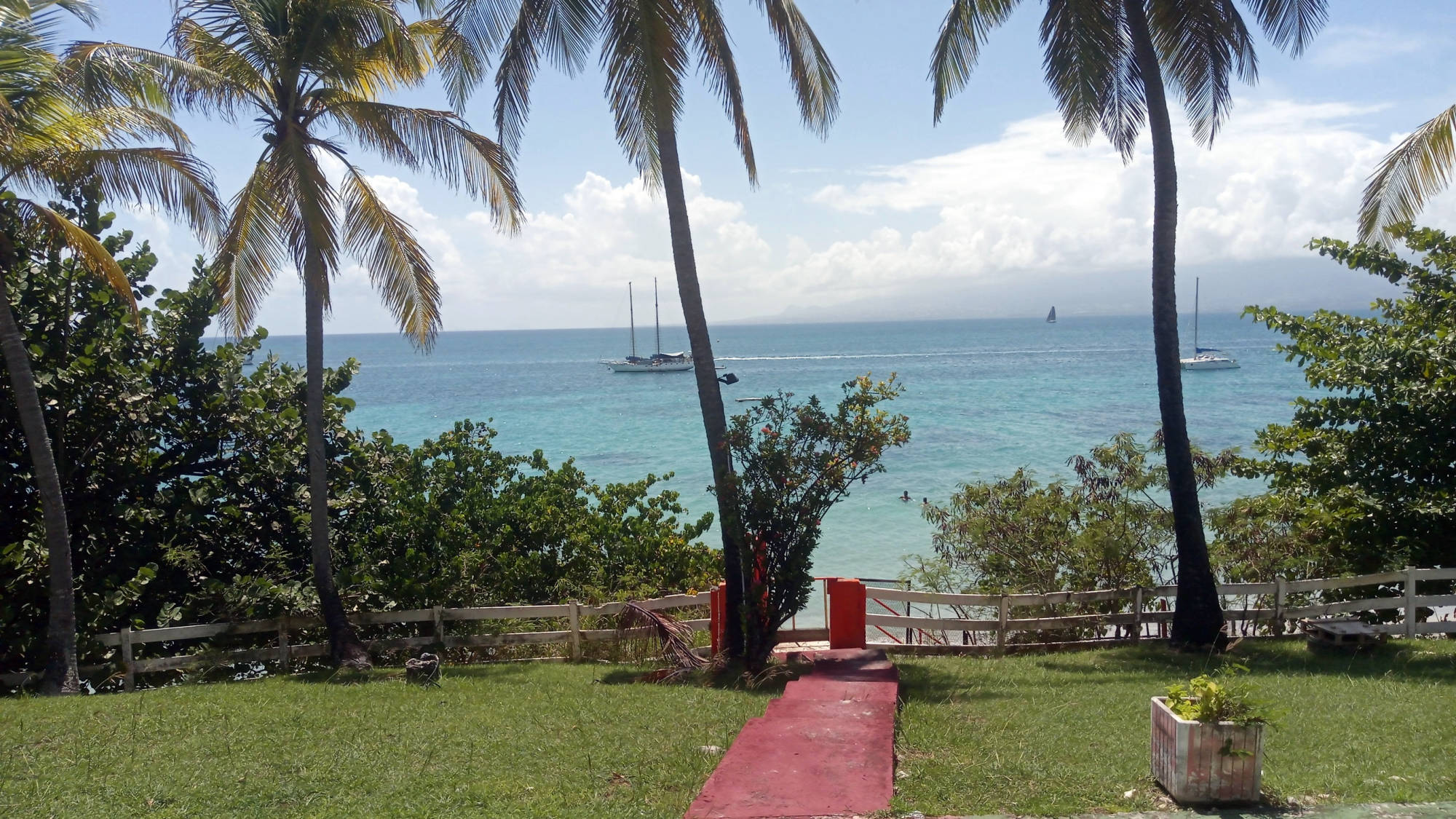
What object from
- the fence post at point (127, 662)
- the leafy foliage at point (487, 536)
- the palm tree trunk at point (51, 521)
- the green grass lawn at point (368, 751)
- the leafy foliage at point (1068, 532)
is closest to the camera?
the green grass lawn at point (368, 751)

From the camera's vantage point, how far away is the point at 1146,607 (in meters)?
13.8

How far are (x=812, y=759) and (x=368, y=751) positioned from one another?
336cm

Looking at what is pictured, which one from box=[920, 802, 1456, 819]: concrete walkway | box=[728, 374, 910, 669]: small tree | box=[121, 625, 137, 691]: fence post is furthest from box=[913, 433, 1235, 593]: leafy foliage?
box=[121, 625, 137, 691]: fence post

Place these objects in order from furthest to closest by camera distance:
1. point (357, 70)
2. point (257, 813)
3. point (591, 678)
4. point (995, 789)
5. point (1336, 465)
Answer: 1. point (1336, 465)
2. point (357, 70)
3. point (591, 678)
4. point (995, 789)
5. point (257, 813)

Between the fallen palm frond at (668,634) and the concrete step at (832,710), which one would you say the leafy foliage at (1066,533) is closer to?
the fallen palm frond at (668,634)

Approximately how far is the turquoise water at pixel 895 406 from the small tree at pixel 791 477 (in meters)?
12.2

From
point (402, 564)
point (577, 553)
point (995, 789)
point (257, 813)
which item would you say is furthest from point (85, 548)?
point (995, 789)

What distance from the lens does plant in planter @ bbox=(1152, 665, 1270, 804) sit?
20.3ft

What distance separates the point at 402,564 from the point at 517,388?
90.0 metres

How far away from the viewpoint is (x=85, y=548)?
528 inches

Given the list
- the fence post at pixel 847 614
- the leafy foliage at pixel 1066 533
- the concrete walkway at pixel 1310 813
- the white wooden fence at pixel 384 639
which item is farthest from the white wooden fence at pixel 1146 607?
the concrete walkway at pixel 1310 813

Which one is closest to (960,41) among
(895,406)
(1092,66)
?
(1092,66)

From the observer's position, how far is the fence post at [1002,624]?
43.0ft

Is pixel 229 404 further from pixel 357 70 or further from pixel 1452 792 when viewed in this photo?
pixel 1452 792
